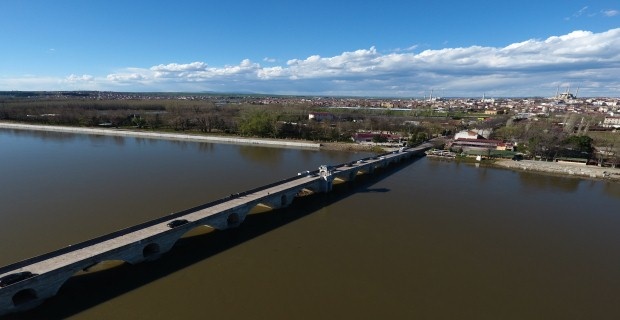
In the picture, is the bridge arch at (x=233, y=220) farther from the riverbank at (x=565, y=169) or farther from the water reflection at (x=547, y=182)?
the riverbank at (x=565, y=169)

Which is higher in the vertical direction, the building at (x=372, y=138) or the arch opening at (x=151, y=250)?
the building at (x=372, y=138)

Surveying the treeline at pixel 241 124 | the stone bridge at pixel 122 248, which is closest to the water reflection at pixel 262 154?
the treeline at pixel 241 124

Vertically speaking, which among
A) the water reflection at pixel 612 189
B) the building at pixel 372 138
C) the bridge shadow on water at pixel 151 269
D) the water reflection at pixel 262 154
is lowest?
the bridge shadow on water at pixel 151 269

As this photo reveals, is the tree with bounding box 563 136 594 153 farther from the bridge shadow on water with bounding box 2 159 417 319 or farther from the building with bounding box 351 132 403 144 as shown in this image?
the bridge shadow on water with bounding box 2 159 417 319

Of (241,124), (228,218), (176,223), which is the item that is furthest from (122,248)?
(241,124)

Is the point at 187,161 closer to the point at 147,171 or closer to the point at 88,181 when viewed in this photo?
the point at 147,171

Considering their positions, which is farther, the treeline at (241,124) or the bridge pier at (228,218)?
the treeline at (241,124)

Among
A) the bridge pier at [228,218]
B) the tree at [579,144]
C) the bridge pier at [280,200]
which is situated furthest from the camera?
the tree at [579,144]

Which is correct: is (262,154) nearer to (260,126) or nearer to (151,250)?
(260,126)
